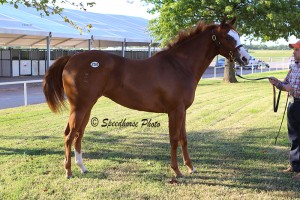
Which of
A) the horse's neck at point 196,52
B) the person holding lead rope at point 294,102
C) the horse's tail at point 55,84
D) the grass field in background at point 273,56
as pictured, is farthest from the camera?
the grass field in background at point 273,56

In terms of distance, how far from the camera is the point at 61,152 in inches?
245

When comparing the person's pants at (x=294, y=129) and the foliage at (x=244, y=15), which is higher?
the foliage at (x=244, y=15)

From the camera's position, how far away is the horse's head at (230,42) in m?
4.92

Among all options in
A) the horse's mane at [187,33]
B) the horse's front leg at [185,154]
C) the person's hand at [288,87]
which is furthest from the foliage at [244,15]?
the person's hand at [288,87]

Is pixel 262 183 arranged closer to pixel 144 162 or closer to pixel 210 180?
pixel 210 180

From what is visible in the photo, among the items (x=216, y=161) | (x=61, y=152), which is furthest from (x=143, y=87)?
(x=61, y=152)

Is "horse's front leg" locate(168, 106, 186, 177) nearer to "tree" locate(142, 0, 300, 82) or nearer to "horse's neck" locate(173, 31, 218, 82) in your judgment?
"horse's neck" locate(173, 31, 218, 82)

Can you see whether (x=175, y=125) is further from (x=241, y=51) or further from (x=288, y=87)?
(x=288, y=87)

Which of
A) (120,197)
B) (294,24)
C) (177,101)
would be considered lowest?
(120,197)

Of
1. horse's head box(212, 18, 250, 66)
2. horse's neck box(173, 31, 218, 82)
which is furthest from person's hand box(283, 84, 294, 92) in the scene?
horse's neck box(173, 31, 218, 82)

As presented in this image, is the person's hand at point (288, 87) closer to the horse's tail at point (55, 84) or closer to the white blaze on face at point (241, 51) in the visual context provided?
the white blaze on face at point (241, 51)

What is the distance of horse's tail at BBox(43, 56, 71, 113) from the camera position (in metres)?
5.27

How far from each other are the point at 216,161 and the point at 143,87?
1852 millimetres

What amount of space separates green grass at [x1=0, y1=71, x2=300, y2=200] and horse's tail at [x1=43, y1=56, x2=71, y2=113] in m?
1.02
